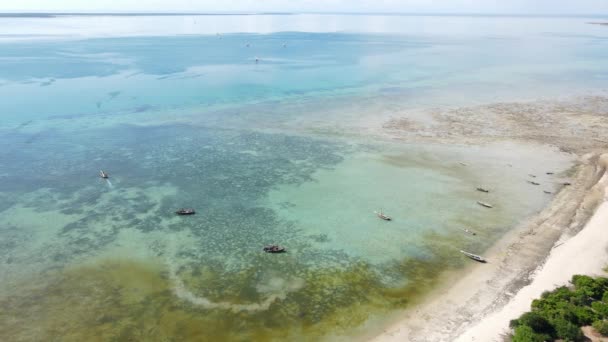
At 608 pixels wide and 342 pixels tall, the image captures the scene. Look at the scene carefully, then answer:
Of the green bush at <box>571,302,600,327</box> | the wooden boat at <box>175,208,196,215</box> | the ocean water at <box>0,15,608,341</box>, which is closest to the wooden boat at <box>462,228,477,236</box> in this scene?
the ocean water at <box>0,15,608,341</box>

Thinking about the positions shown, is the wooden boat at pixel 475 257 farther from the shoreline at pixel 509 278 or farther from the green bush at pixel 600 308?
the green bush at pixel 600 308

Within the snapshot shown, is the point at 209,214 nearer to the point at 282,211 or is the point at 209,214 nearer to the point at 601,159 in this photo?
the point at 282,211

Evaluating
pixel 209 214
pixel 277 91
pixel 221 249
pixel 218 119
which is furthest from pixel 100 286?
pixel 277 91

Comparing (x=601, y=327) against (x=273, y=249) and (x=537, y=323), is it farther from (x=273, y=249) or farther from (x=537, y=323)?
(x=273, y=249)

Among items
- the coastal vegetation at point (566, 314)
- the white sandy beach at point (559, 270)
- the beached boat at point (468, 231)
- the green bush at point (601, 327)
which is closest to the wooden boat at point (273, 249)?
the white sandy beach at point (559, 270)

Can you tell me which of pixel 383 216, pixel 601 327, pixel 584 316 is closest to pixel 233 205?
pixel 383 216

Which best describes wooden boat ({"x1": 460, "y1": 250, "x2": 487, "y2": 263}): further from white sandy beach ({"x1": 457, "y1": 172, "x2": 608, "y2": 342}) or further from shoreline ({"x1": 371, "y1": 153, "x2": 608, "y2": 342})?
white sandy beach ({"x1": 457, "y1": 172, "x2": 608, "y2": 342})
